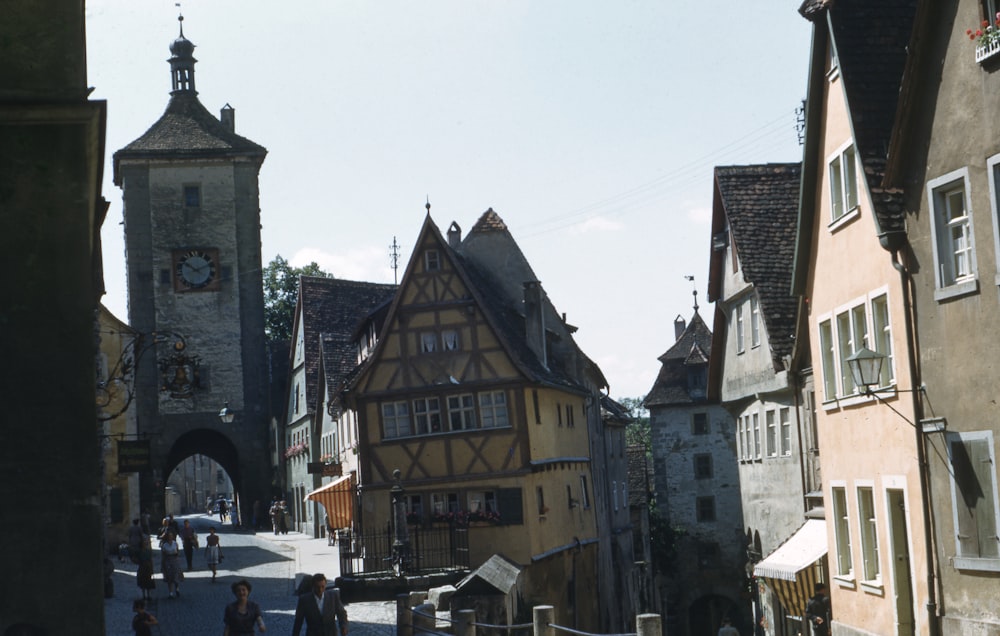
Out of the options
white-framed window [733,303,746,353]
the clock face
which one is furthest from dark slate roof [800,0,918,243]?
the clock face

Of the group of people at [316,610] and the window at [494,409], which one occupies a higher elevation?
the window at [494,409]

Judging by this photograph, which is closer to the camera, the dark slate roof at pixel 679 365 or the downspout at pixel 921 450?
the downspout at pixel 921 450

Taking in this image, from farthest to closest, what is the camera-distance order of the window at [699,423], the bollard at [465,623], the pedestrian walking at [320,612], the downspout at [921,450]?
the window at [699,423] → the downspout at [921,450] → the bollard at [465,623] → the pedestrian walking at [320,612]

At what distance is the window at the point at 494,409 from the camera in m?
37.1

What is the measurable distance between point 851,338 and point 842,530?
3373 millimetres

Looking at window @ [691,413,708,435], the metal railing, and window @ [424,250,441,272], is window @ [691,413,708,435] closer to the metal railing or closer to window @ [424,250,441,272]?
window @ [424,250,441,272]

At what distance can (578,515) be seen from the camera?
4225 centimetres

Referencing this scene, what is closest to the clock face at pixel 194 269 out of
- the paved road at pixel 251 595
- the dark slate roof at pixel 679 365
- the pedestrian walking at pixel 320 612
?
the paved road at pixel 251 595

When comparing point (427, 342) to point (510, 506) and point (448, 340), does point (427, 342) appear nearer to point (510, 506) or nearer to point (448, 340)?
point (448, 340)

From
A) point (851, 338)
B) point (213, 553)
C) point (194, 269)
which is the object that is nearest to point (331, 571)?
point (213, 553)

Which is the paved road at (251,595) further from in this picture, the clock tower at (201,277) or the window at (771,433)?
the clock tower at (201,277)

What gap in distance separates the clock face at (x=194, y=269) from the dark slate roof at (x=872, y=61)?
46.3 metres

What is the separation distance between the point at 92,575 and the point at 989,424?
10383 millimetres

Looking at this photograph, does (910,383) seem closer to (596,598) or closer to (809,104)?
(809,104)
